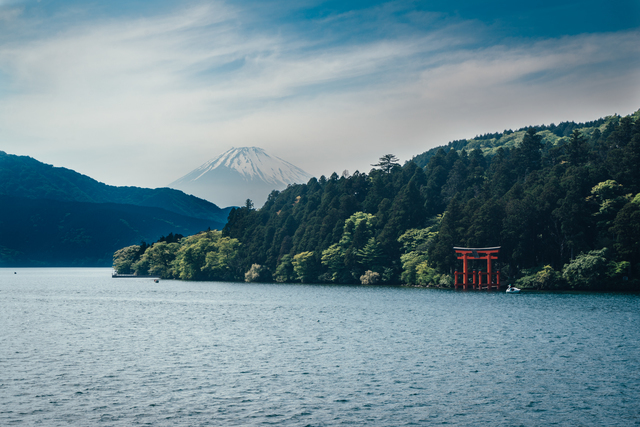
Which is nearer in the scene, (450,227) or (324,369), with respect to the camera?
(324,369)

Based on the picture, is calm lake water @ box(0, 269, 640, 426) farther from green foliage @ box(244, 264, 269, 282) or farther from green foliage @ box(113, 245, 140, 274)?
green foliage @ box(113, 245, 140, 274)

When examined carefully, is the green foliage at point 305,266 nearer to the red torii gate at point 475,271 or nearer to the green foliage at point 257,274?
the green foliage at point 257,274

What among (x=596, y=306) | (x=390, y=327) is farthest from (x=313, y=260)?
(x=390, y=327)

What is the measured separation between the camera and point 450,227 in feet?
337

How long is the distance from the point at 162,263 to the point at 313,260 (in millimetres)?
60440

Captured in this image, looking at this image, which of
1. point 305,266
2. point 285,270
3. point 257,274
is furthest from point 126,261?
point 305,266

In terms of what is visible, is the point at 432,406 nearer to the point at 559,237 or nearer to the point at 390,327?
the point at 390,327

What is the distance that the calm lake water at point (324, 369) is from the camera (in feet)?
68.1

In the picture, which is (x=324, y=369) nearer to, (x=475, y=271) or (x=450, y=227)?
(x=475, y=271)

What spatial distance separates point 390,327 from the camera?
4562 centimetres

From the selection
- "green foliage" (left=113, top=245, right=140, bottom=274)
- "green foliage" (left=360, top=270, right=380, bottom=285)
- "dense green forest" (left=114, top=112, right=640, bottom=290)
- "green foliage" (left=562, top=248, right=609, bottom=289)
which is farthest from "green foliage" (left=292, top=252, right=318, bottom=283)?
"green foliage" (left=113, top=245, right=140, bottom=274)

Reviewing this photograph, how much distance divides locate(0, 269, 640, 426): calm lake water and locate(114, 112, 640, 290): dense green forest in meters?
36.7

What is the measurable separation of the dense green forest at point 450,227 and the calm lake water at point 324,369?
36.7 meters

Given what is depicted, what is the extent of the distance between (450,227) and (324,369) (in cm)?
7750
